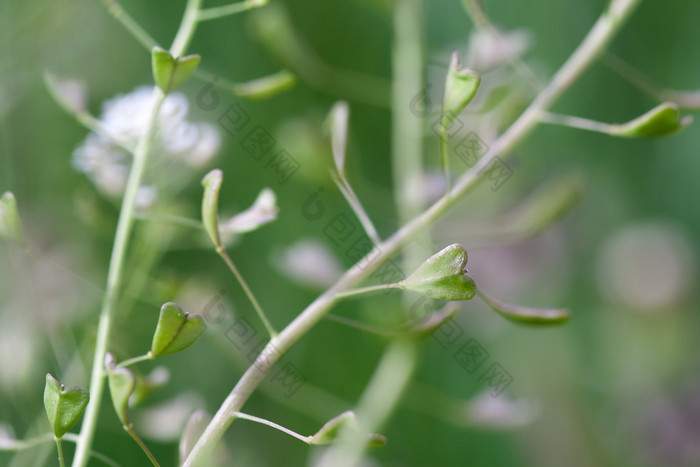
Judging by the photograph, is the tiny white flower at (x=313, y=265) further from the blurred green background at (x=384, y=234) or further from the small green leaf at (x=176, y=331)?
the small green leaf at (x=176, y=331)

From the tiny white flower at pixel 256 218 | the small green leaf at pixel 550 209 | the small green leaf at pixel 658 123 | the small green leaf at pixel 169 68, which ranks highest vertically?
the small green leaf at pixel 169 68

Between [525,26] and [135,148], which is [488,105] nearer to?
[135,148]

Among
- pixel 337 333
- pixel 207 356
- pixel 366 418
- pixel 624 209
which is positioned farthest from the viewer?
pixel 624 209

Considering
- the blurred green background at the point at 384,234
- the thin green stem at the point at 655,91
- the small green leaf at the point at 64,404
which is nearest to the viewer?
the small green leaf at the point at 64,404

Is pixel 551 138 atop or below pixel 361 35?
below

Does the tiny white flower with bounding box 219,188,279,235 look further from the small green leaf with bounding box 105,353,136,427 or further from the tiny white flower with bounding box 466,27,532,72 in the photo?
the tiny white flower with bounding box 466,27,532,72

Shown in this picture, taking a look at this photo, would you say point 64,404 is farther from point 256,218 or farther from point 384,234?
point 384,234

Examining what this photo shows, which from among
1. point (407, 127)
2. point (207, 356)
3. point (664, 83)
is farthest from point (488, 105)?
point (664, 83)

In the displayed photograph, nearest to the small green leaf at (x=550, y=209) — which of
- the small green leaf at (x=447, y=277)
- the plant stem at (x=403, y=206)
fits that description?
the plant stem at (x=403, y=206)
